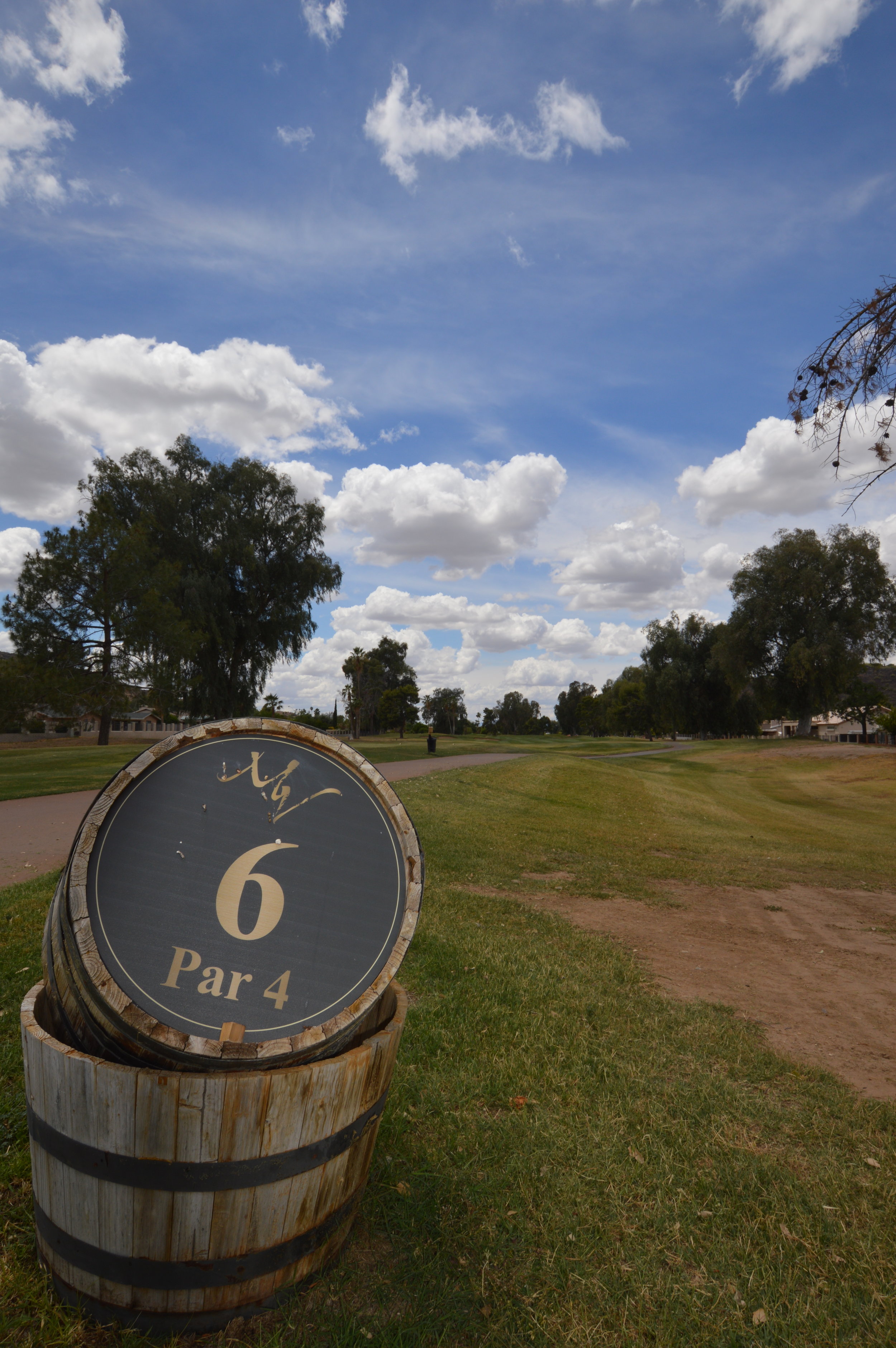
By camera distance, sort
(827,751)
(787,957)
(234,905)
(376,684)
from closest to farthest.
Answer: (234,905), (787,957), (827,751), (376,684)

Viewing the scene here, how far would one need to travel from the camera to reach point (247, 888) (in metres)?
2.50

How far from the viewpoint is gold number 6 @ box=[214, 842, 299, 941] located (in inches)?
95.3

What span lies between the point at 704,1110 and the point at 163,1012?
122 inches

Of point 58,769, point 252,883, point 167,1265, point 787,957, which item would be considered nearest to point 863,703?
point 58,769

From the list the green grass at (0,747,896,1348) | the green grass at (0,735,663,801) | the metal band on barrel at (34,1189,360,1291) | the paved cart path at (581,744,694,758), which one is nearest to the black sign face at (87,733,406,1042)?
the green grass at (0,735,663,801)

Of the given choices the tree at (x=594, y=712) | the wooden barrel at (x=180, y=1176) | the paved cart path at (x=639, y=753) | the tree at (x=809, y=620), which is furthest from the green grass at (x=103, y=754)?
the tree at (x=594, y=712)

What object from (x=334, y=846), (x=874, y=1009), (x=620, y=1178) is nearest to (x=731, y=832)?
(x=874, y=1009)

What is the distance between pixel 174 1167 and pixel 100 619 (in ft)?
90.4

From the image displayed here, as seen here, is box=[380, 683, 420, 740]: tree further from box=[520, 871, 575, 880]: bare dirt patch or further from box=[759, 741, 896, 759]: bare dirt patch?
box=[520, 871, 575, 880]: bare dirt patch

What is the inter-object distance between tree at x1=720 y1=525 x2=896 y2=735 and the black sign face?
2017 inches

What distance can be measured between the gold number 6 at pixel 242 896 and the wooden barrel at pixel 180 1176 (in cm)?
45

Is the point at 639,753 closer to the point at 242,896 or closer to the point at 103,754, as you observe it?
the point at 103,754

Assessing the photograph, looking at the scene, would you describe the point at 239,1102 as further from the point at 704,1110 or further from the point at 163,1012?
the point at 704,1110

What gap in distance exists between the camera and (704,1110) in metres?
3.82
